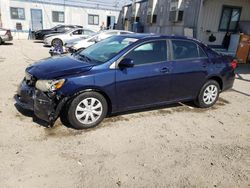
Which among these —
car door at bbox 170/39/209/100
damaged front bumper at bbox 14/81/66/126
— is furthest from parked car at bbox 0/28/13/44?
car door at bbox 170/39/209/100

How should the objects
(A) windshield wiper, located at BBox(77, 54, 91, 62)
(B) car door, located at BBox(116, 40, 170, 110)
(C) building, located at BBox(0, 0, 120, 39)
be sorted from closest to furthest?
(B) car door, located at BBox(116, 40, 170, 110)
(A) windshield wiper, located at BBox(77, 54, 91, 62)
(C) building, located at BBox(0, 0, 120, 39)

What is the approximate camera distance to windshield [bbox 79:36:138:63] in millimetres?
4255

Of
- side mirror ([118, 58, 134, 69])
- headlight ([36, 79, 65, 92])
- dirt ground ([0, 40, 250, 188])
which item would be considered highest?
side mirror ([118, 58, 134, 69])

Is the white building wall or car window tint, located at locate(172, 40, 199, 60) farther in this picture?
the white building wall

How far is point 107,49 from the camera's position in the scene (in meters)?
4.62

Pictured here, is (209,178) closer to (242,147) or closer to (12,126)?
(242,147)

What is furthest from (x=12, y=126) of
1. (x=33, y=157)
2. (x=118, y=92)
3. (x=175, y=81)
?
(x=175, y=81)

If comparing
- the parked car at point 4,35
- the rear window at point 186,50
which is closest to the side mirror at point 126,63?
the rear window at point 186,50

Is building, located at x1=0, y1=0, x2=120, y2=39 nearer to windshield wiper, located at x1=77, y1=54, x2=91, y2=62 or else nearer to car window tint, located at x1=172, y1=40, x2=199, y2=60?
windshield wiper, located at x1=77, y1=54, x2=91, y2=62

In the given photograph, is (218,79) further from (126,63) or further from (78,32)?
(78,32)

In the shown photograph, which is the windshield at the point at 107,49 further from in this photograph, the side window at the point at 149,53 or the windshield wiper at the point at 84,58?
the side window at the point at 149,53

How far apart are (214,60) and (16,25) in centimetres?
2315

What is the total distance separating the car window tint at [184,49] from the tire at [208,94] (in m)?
0.75

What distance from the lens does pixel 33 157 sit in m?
3.17
